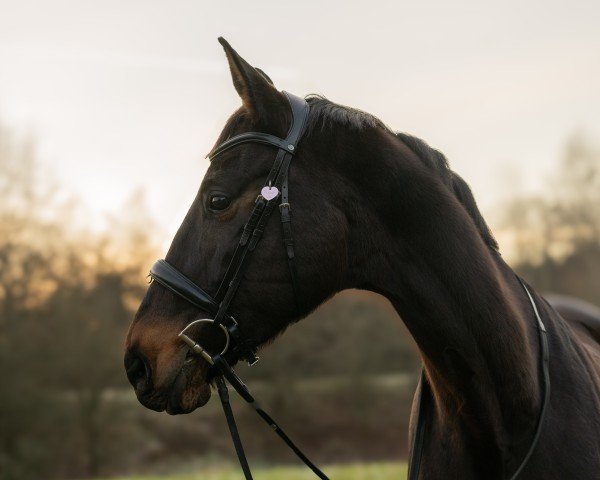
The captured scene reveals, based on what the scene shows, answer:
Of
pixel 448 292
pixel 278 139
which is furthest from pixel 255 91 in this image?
pixel 448 292

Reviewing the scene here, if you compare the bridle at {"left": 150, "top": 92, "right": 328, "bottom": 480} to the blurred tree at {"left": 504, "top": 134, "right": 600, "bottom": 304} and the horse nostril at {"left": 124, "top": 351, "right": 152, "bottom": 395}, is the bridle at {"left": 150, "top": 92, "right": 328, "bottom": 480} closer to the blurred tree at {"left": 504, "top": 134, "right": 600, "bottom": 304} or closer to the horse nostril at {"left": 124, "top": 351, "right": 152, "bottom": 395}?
the horse nostril at {"left": 124, "top": 351, "right": 152, "bottom": 395}

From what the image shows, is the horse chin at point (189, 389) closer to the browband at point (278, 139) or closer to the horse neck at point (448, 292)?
the horse neck at point (448, 292)

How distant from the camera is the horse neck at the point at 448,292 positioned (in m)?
2.68

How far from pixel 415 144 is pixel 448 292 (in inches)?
28.0

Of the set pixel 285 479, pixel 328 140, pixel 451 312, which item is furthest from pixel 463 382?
pixel 285 479

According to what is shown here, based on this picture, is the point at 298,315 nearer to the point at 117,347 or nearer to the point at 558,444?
the point at 558,444

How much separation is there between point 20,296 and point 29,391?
261 centimetres

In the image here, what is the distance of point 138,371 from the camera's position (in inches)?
105

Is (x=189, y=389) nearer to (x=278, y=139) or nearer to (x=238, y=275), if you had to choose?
(x=238, y=275)

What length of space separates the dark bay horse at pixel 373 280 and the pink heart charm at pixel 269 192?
7cm

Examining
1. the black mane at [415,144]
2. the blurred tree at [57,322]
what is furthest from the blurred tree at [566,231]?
the black mane at [415,144]

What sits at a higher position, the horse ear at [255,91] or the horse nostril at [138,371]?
the horse ear at [255,91]

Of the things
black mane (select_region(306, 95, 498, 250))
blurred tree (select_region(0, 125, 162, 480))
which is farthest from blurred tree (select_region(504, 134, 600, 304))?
black mane (select_region(306, 95, 498, 250))

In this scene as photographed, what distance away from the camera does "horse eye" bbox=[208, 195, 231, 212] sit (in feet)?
8.86
